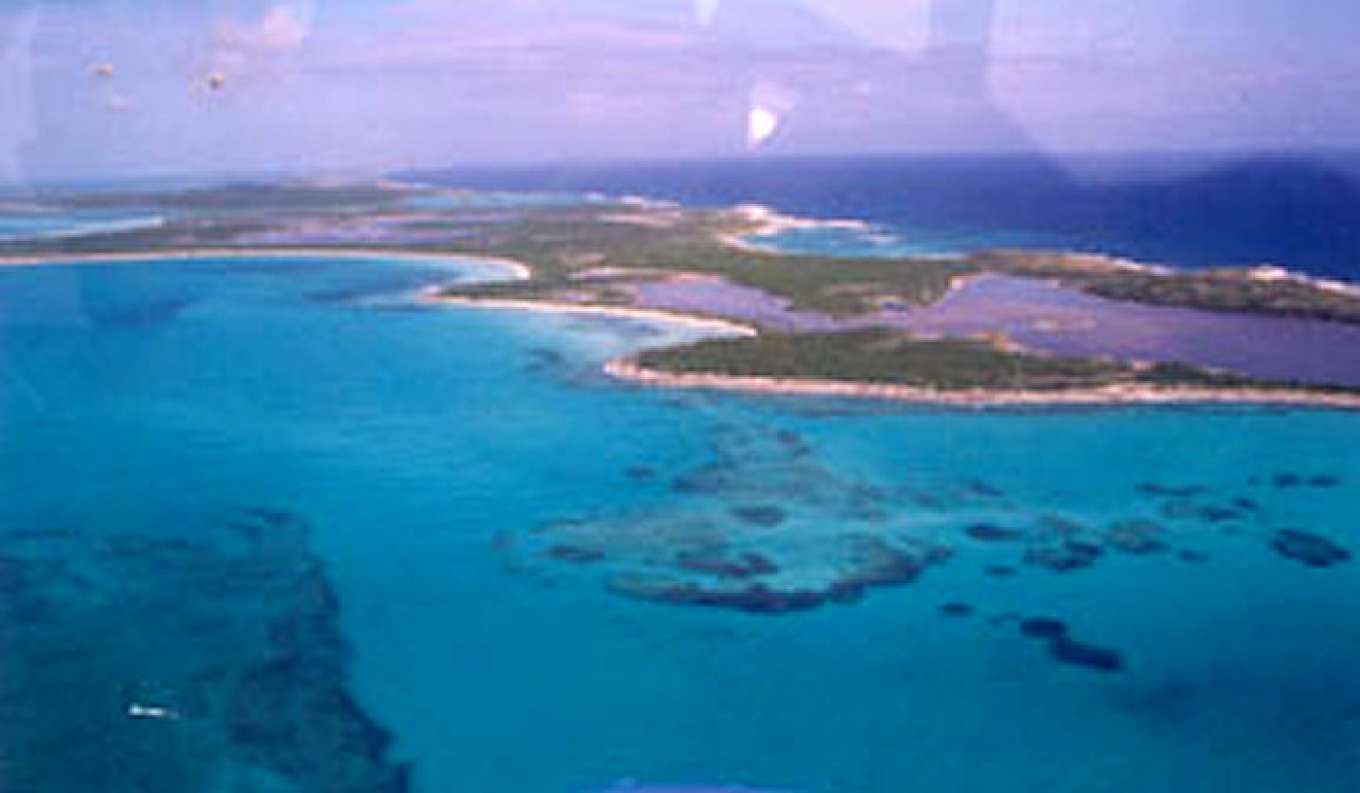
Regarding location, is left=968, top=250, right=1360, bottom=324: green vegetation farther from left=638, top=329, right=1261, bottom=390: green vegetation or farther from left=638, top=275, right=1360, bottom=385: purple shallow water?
left=638, top=329, right=1261, bottom=390: green vegetation

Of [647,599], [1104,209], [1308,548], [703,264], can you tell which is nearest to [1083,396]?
[1308,548]

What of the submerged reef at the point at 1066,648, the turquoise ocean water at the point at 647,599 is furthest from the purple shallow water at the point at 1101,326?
the submerged reef at the point at 1066,648

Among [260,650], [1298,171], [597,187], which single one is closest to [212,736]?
[260,650]

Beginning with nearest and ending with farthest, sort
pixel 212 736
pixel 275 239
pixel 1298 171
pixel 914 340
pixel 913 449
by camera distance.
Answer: pixel 212 736 < pixel 913 449 < pixel 914 340 < pixel 275 239 < pixel 1298 171

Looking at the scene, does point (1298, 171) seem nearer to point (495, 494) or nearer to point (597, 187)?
point (597, 187)

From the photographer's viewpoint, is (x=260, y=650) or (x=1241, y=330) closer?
(x=260, y=650)

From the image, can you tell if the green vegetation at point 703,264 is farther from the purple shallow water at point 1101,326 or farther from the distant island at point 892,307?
the purple shallow water at point 1101,326

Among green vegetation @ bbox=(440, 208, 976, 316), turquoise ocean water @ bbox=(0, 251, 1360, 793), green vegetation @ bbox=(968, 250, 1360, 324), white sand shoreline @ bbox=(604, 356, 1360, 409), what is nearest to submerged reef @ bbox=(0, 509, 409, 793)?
turquoise ocean water @ bbox=(0, 251, 1360, 793)
